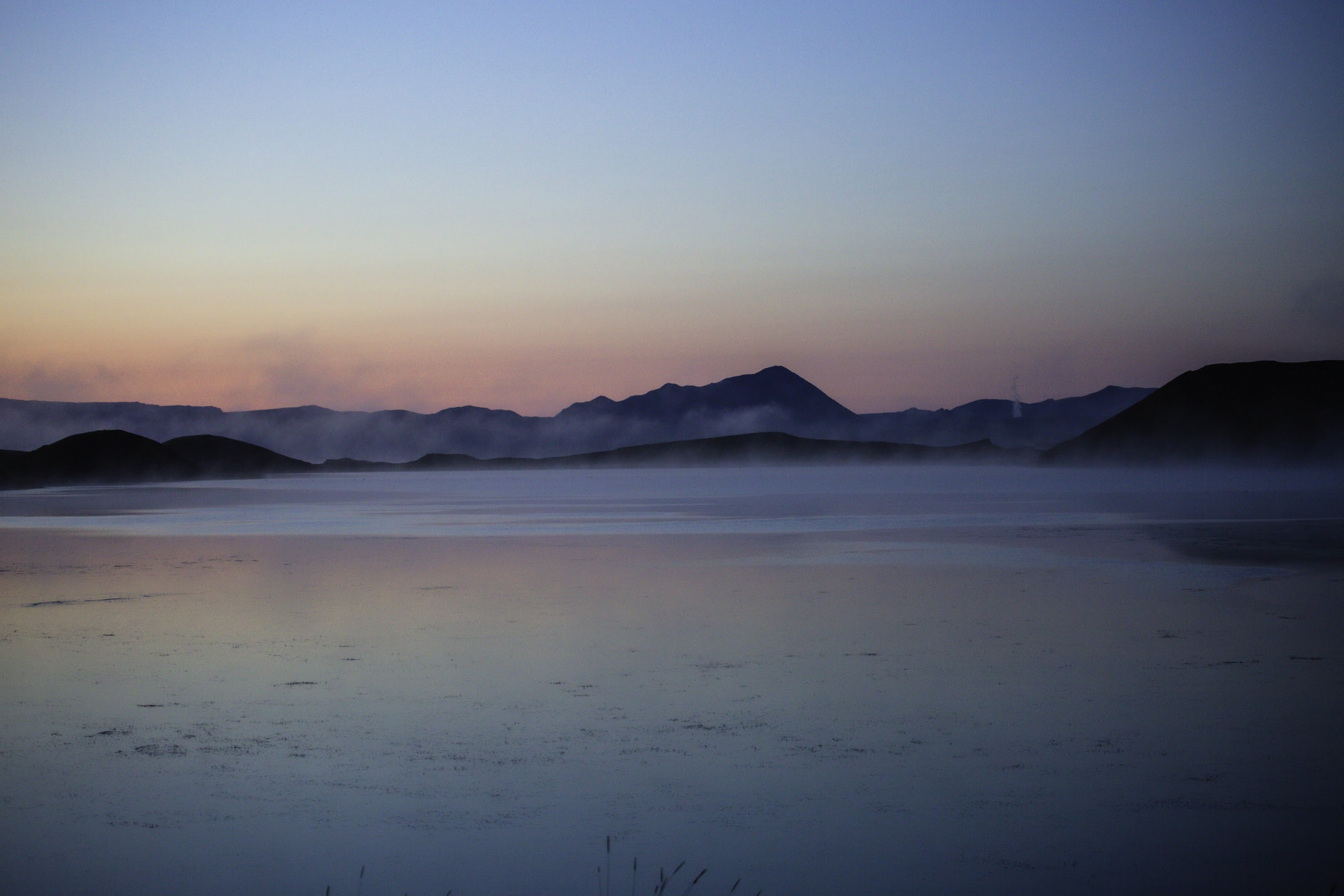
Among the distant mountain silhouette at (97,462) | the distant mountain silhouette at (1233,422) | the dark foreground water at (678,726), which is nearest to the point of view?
the dark foreground water at (678,726)

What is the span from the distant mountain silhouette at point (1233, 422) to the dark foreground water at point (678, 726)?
13548cm

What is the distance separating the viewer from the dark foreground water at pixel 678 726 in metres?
4.98

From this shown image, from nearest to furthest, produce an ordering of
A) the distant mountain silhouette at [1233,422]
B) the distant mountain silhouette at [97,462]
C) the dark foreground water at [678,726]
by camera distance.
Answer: the dark foreground water at [678,726] → the distant mountain silhouette at [97,462] → the distant mountain silhouette at [1233,422]

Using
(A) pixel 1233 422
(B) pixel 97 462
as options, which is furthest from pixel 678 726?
(A) pixel 1233 422

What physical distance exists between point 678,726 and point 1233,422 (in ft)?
531

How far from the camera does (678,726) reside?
23.0 feet

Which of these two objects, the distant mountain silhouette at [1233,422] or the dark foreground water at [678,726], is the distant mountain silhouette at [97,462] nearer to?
the dark foreground water at [678,726]

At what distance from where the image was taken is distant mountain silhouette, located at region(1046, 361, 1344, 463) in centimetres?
13662

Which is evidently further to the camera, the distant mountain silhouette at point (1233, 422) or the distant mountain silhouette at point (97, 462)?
the distant mountain silhouette at point (1233, 422)

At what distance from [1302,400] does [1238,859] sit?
16113cm

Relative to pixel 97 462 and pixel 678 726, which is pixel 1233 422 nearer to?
pixel 97 462

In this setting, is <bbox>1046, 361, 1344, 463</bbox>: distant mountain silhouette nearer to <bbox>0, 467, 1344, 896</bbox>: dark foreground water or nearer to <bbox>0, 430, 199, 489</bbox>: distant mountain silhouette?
<bbox>0, 430, 199, 489</bbox>: distant mountain silhouette

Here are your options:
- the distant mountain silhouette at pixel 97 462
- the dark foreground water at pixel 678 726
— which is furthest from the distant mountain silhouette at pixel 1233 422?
the dark foreground water at pixel 678 726

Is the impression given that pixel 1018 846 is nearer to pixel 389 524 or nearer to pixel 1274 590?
pixel 1274 590
